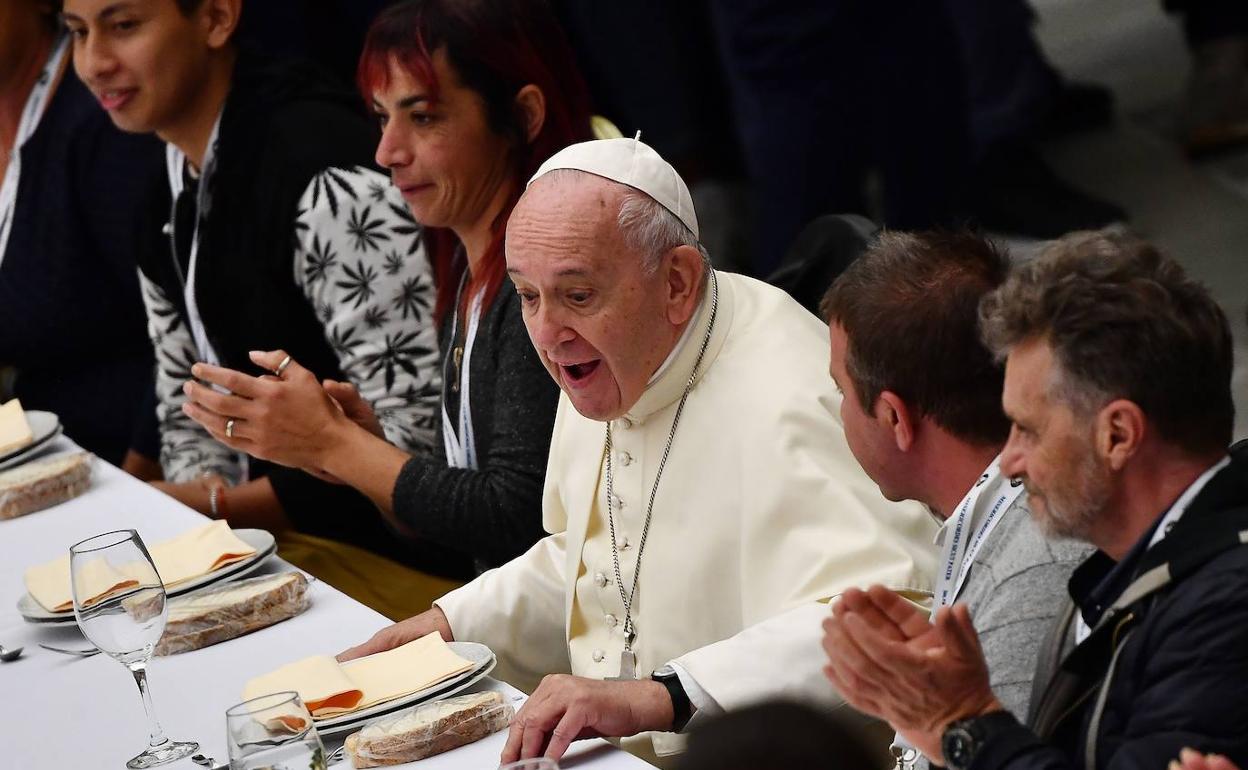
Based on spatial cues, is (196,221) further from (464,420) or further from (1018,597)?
(1018,597)

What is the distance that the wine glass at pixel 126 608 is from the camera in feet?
7.72

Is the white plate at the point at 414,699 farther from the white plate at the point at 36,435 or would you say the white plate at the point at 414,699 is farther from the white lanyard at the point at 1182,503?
the white plate at the point at 36,435

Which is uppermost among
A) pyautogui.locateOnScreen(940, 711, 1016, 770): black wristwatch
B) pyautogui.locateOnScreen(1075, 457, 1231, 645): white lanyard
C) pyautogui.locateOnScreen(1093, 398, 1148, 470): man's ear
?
pyautogui.locateOnScreen(1093, 398, 1148, 470): man's ear

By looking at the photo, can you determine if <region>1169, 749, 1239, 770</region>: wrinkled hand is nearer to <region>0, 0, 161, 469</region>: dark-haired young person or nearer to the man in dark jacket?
the man in dark jacket

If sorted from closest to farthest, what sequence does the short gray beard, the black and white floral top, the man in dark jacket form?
the man in dark jacket < the short gray beard < the black and white floral top

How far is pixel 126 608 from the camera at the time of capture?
2.35 meters

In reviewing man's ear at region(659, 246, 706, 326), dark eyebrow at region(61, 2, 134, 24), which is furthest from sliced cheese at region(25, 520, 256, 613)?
dark eyebrow at region(61, 2, 134, 24)

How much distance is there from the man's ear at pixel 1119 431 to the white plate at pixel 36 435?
8.29 feet

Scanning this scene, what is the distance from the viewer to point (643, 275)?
2777 mm

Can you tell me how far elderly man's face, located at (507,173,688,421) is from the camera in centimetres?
275

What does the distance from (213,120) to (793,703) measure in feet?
10.5

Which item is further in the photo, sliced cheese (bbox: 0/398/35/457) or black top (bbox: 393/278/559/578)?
sliced cheese (bbox: 0/398/35/457)

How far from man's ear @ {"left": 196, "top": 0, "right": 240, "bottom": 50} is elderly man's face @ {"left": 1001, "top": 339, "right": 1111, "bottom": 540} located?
8.76 feet

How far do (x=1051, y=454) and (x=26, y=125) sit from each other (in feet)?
12.1
